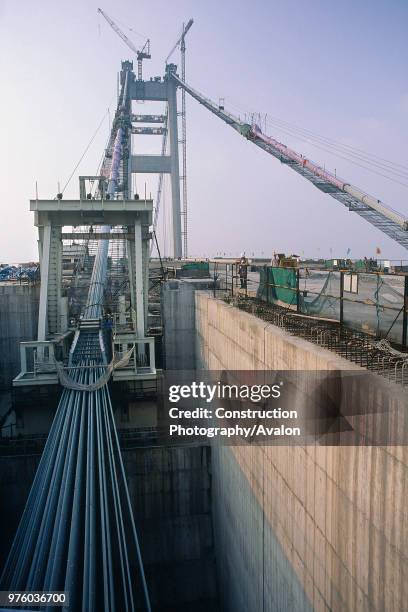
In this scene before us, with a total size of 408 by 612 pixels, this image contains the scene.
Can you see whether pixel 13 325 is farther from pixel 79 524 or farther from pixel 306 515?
pixel 306 515

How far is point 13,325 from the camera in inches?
827

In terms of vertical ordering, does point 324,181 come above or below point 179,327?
above

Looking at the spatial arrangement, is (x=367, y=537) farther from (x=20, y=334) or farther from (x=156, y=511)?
(x=20, y=334)

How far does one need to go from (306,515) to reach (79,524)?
332 centimetres

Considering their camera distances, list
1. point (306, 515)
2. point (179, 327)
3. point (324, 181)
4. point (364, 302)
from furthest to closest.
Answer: point (324, 181)
point (179, 327)
point (364, 302)
point (306, 515)

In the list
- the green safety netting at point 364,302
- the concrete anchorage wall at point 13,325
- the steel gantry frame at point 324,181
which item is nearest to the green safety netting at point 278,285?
the green safety netting at point 364,302

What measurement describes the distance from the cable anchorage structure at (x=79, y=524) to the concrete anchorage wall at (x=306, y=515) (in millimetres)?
2441

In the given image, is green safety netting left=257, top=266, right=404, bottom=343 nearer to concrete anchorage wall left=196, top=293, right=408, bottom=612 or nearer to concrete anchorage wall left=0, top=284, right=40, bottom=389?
concrete anchorage wall left=196, top=293, right=408, bottom=612

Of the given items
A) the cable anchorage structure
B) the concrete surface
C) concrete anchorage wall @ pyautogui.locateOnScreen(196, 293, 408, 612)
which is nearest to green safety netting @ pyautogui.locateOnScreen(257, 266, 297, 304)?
concrete anchorage wall @ pyautogui.locateOnScreen(196, 293, 408, 612)

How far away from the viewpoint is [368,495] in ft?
17.2

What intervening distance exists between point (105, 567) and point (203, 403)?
1065 cm

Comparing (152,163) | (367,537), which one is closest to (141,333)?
(367,537)

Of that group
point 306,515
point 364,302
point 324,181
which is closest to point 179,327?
point 364,302

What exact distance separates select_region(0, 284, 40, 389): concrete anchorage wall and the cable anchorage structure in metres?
9.77
